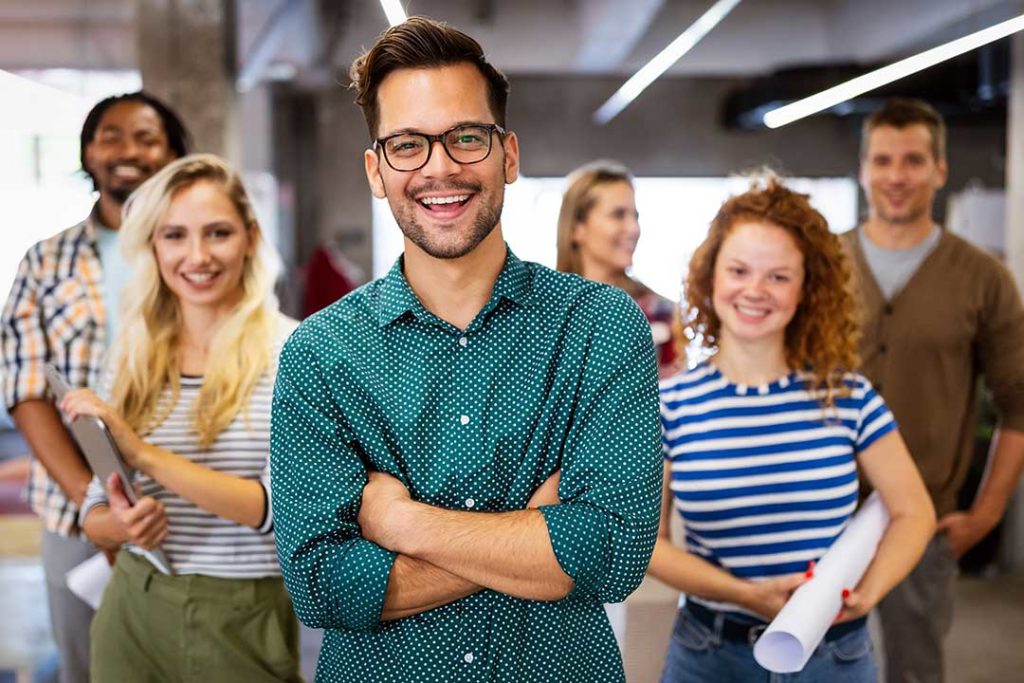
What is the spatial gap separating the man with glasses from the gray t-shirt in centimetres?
149

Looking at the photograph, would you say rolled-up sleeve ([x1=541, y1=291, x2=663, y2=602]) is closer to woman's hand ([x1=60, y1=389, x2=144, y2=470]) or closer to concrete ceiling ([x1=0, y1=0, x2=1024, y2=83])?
woman's hand ([x1=60, y1=389, x2=144, y2=470])

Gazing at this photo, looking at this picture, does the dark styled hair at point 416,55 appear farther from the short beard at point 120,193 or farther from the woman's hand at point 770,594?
the short beard at point 120,193

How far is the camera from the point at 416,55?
4.96 ft

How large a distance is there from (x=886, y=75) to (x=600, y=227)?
475 centimetres

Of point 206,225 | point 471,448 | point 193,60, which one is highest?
point 193,60

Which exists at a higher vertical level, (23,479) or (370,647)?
(370,647)

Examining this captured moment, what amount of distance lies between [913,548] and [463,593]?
90 centimetres

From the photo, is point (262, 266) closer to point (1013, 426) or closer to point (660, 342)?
point (660, 342)

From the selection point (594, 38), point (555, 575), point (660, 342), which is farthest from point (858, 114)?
point (555, 575)

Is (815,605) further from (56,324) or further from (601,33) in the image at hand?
(601,33)

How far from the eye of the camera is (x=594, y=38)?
26.9 feet

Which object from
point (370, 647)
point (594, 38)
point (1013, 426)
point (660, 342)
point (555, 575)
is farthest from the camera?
point (594, 38)

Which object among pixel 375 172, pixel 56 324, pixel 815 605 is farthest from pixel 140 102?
pixel 815 605

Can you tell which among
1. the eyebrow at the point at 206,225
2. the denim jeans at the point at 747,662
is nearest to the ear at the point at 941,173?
the denim jeans at the point at 747,662
